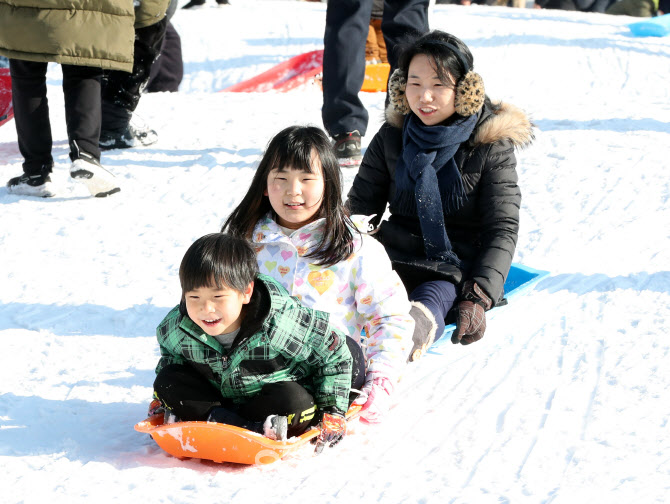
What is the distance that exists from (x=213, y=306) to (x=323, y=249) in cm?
47

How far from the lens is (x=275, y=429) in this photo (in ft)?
6.29

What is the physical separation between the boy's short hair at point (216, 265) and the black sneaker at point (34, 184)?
243 centimetres

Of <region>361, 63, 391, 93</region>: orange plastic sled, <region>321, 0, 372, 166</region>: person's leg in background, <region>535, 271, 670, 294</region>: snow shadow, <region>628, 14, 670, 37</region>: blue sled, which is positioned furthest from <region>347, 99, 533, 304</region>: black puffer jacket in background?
<region>628, 14, 670, 37</region>: blue sled

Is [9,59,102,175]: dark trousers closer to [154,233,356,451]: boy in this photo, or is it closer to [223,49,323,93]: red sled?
[154,233,356,451]: boy

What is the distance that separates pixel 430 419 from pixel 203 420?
60cm

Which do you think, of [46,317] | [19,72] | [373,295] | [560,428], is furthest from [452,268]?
[19,72]

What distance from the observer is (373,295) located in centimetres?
226

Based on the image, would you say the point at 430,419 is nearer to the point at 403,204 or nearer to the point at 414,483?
the point at 414,483

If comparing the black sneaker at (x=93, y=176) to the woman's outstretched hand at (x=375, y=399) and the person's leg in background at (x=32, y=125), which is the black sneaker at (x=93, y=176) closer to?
the person's leg in background at (x=32, y=125)

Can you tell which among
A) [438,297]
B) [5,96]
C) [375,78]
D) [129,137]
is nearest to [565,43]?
[375,78]

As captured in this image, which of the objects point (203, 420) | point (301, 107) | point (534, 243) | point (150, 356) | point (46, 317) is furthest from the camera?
point (301, 107)

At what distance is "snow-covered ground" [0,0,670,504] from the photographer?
1.92 metres

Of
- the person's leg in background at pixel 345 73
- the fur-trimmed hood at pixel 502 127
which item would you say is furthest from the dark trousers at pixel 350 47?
the fur-trimmed hood at pixel 502 127

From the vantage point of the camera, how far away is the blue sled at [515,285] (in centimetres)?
252
